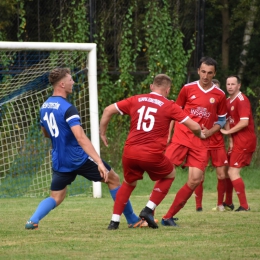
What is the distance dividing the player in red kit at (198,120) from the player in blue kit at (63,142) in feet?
3.80

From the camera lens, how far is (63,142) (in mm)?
7777

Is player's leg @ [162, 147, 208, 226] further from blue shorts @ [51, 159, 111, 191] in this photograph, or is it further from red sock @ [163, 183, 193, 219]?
blue shorts @ [51, 159, 111, 191]

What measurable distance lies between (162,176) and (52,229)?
4.24 feet

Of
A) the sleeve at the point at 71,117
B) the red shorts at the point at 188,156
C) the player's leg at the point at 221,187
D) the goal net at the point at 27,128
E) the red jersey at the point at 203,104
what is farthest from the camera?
the goal net at the point at 27,128

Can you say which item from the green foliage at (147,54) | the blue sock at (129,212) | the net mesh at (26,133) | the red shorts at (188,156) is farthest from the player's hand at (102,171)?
the green foliage at (147,54)

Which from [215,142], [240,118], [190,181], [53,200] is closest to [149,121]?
[190,181]

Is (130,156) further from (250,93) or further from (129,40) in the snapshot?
(250,93)

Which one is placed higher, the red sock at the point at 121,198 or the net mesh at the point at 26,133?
the red sock at the point at 121,198

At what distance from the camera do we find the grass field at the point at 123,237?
21.1 ft

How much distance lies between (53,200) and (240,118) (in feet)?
11.6

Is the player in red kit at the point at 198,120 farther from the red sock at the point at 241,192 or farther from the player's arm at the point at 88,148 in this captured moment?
the red sock at the point at 241,192

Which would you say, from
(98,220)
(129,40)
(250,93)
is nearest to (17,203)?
(98,220)

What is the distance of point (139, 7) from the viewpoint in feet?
57.9

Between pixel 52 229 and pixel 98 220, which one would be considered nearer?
pixel 52 229
